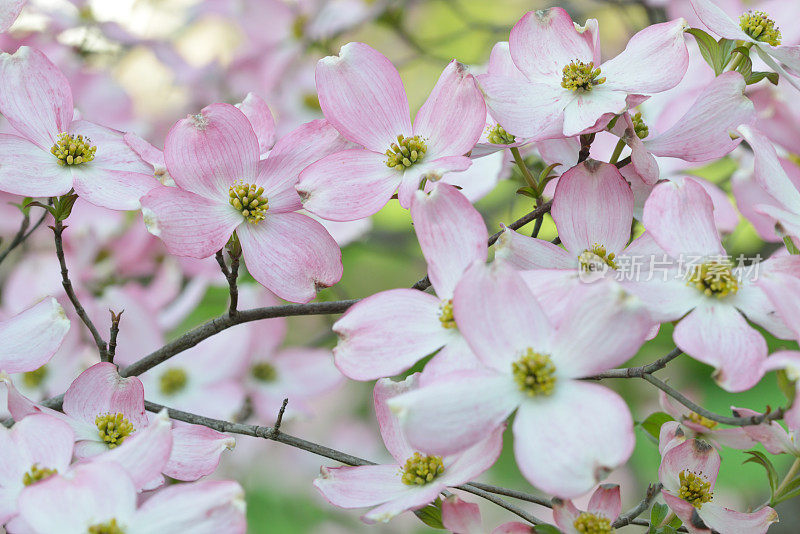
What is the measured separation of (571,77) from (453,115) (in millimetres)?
101

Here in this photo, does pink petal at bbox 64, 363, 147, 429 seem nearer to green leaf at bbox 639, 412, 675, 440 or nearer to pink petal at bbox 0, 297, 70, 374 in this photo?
pink petal at bbox 0, 297, 70, 374

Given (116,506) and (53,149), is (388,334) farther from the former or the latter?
(53,149)

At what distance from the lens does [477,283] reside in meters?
0.50

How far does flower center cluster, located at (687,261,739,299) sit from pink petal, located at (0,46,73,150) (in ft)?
1.71

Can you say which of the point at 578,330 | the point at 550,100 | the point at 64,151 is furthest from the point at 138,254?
the point at 578,330

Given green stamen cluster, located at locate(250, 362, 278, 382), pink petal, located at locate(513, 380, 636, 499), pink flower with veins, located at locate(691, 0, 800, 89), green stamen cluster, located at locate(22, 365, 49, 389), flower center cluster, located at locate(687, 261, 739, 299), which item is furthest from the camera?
green stamen cluster, located at locate(250, 362, 278, 382)

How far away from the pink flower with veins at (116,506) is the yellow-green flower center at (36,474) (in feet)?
0.12

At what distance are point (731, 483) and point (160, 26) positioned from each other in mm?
1453

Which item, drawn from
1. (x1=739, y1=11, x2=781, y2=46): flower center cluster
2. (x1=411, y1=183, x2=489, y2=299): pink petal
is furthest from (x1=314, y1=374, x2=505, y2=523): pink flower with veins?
(x1=739, y1=11, x2=781, y2=46): flower center cluster

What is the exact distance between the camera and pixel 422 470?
1.95 feet

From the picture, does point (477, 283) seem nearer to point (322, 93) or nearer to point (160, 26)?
point (322, 93)

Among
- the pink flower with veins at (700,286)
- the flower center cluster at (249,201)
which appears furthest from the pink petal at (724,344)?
the flower center cluster at (249,201)

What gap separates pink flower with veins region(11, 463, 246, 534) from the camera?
47cm

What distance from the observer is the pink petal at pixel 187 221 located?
1.99ft
